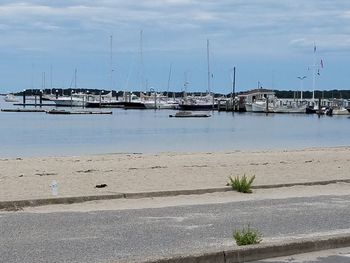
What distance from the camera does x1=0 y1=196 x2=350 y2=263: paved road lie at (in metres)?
7.72

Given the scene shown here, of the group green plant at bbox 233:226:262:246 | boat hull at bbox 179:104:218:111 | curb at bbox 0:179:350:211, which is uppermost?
green plant at bbox 233:226:262:246

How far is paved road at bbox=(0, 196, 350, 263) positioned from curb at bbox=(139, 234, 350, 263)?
37cm

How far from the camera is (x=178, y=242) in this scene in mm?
8336

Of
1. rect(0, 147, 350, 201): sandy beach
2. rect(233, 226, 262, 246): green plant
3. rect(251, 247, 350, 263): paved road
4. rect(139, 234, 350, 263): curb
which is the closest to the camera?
rect(139, 234, 350, 263): curb

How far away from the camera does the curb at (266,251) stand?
284 inches

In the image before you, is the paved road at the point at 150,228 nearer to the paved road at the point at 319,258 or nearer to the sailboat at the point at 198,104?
the paved road at the point at 319,258

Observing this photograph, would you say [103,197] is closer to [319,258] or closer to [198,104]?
[319,258]

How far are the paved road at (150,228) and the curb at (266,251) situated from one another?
0.37 metres

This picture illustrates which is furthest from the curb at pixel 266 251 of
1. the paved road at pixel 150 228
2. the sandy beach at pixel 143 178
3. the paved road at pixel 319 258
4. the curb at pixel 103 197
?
the sandy beach at pixel 143 178

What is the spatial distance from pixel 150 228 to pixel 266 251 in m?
2.04

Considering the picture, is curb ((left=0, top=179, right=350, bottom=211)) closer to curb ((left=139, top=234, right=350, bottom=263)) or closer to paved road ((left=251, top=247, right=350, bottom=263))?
curb ((left=139, top=234, right=350, bottom=263))

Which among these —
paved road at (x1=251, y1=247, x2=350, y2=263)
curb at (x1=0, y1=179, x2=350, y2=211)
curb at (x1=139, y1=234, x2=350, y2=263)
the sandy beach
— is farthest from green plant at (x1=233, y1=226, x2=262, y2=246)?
the sandy beach

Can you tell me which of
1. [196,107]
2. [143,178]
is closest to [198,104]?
[196,107]

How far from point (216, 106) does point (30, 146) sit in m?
102
